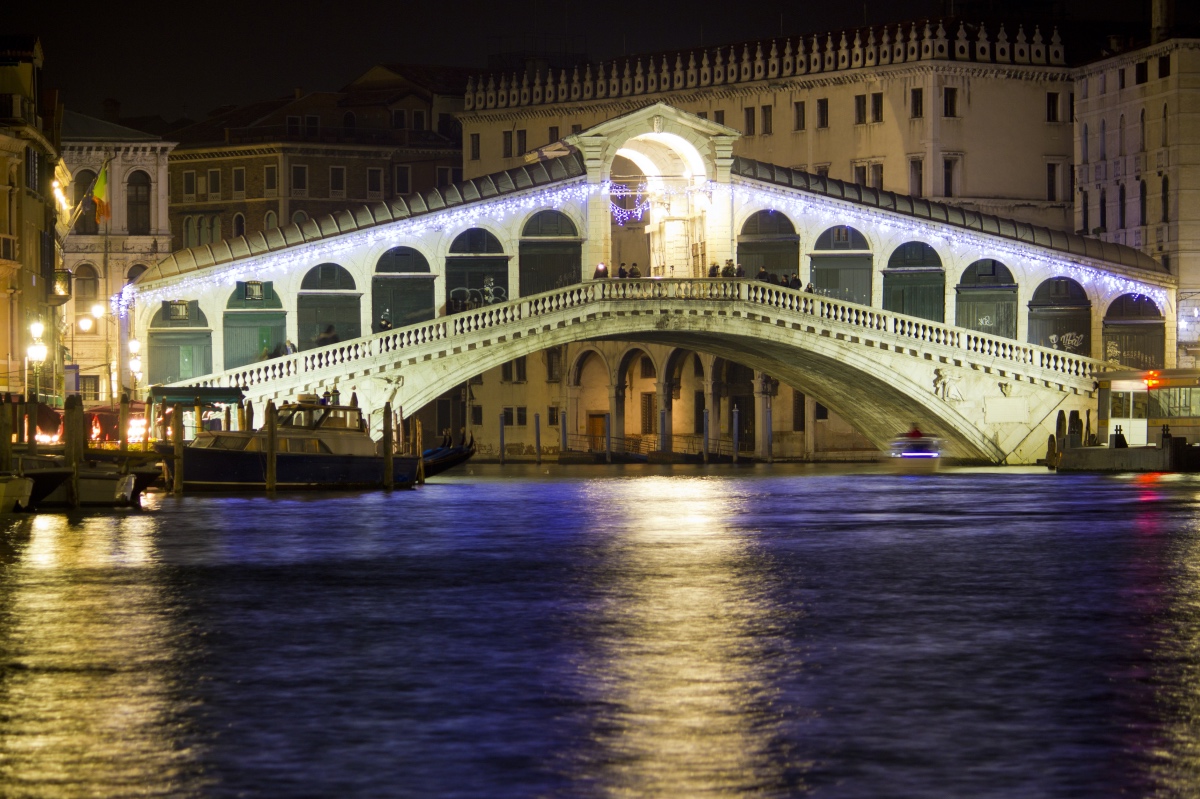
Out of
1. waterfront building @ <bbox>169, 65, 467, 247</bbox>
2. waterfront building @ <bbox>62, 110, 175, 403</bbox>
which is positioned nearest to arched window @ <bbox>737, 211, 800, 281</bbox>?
waterfront building @ <bbox>62, 110, 175, 403</bbox>

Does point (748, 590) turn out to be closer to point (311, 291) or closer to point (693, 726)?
point (693, 726)

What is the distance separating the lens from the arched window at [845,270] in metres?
54.0

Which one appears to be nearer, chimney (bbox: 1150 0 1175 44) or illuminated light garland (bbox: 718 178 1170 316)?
illuminated light garland (bbox: 718 178 1170 316)

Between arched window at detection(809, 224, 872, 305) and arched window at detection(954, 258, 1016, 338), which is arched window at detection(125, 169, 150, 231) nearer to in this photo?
arched window at detection(809, 224, 872, 305)

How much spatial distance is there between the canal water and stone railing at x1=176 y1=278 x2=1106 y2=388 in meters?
13.4

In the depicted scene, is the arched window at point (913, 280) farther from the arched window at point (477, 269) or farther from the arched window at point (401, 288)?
the arched window at point (401, 288)

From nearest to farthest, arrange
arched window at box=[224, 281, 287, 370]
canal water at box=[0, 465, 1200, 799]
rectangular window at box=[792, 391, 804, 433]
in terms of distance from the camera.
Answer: canal water at box=[0, 465, 1200, 799], arched window at box=[224, 281, 287, 370], rectangular window at box=[792, 391, 804, 433]

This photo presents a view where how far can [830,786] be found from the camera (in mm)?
13352

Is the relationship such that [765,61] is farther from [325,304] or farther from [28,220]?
[28,220]

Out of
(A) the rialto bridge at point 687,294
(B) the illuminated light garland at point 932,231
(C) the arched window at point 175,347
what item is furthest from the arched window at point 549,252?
(C) the arched window at point 175,347

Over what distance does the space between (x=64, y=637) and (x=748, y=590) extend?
7264 mm

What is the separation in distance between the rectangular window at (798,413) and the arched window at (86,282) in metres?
19.9

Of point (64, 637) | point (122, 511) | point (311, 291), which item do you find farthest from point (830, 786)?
point (311, 291)

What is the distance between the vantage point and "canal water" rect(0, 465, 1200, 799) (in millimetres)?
13836
